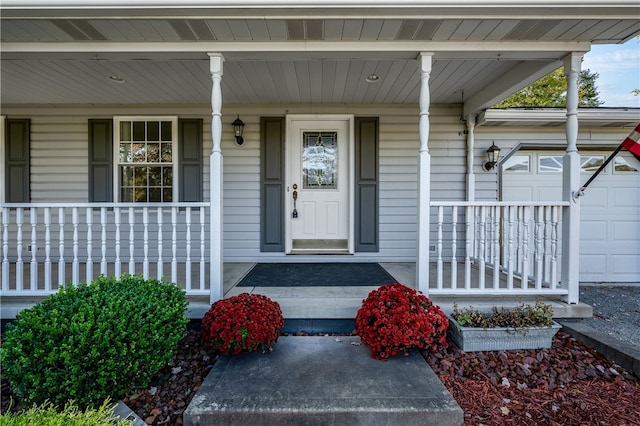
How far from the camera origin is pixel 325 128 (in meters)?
4.84

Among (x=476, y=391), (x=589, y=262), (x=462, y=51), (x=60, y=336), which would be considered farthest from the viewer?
(x=589, y=262)

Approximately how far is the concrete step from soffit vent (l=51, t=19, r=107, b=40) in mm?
2764

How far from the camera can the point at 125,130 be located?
4.77 metres

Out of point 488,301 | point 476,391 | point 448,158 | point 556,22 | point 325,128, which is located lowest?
point 476,391

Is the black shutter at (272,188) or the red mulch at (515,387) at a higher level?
the black shutter at (272,188)

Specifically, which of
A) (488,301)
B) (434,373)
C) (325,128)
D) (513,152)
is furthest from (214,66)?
(513,152)

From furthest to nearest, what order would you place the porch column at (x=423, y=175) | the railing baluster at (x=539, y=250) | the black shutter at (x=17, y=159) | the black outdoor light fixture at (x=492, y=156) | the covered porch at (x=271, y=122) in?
the black shutter at (x=17, y=159)
the black outdoor light fixture at (x=492, y=156)
the railing baluster at (x=539, y=250)
the porch column at (x=423, y=175)
the covered porch at (x=271, y=122)

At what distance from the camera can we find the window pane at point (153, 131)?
478 cm

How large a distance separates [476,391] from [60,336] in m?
2.45

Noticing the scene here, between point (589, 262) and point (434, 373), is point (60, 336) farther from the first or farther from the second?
point (589, 262)

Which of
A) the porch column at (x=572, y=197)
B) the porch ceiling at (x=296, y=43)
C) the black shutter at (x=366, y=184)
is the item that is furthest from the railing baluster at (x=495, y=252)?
the black shutter at (x=366, y=184)

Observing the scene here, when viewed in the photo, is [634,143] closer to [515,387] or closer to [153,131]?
[515,387]

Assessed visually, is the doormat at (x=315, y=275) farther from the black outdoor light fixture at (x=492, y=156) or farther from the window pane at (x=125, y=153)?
the window pane at (x=125, y=153)

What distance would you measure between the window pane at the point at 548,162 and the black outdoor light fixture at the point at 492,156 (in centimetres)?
71
